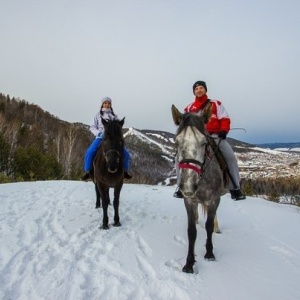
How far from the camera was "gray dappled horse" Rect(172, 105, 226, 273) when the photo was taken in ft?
11.2

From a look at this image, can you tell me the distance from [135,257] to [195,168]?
2015 mm

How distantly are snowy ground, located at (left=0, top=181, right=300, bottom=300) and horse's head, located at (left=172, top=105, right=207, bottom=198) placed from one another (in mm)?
1335

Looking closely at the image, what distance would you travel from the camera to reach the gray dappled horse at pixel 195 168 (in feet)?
11.2

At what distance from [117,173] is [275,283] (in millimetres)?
3775

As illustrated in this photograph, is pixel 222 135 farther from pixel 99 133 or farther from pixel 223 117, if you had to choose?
pixel 99 133

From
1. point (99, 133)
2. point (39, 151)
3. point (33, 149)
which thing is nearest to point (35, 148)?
point (33, 149)

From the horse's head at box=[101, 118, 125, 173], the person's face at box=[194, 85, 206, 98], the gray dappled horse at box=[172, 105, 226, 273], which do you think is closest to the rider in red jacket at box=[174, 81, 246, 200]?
the person's face at box=[194, 85, 206, 98]

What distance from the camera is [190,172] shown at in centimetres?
340

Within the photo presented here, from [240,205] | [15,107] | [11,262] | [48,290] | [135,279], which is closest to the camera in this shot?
[48,290]

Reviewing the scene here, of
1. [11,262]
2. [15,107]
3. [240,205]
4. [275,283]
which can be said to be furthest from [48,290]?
[15,107]

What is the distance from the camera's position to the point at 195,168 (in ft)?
11.3

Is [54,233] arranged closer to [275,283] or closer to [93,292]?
[93,292]

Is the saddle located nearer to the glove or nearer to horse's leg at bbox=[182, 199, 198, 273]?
the glove

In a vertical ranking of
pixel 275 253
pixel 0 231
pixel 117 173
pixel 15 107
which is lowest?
pixel 275 253
